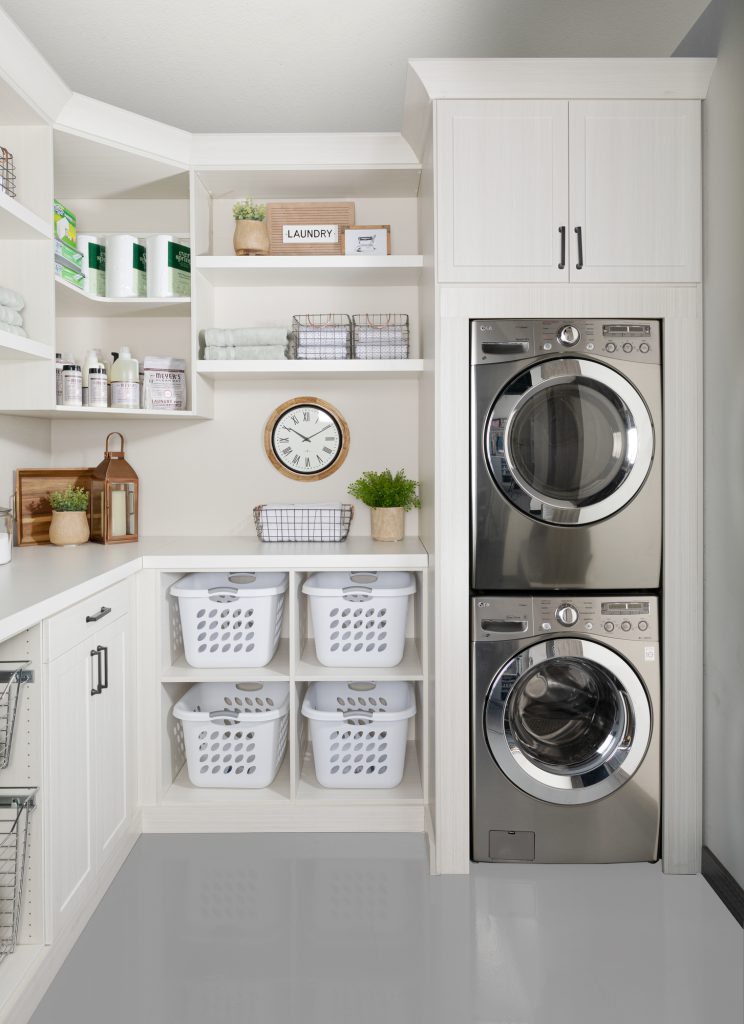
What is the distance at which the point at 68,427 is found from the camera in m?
3.03

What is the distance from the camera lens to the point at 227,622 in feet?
8.17

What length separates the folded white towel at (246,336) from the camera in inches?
107

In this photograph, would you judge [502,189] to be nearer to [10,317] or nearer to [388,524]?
[388,524]

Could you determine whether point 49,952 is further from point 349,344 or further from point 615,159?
point 615,159

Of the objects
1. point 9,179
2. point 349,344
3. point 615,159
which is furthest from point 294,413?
point 615,159

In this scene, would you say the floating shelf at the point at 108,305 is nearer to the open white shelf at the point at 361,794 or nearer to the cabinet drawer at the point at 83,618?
the cabinet drawer at the point at 83,618

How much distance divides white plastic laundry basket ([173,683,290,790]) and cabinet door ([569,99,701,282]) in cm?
179

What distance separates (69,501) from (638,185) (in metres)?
2.15

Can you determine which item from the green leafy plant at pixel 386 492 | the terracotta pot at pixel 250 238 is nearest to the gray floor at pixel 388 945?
the green leafy plant at pixel 386 492

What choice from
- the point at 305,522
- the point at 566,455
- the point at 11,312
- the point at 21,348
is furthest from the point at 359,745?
the point at 11,312

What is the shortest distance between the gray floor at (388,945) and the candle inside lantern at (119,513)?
1.12 metres

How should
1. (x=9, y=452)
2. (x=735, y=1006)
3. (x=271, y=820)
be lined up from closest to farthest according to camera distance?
(x=735, y=1006) < (x=271, y=820) < (x=9, y=452)

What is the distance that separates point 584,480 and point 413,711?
96 centimetres

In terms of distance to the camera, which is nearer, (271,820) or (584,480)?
(584,480)
